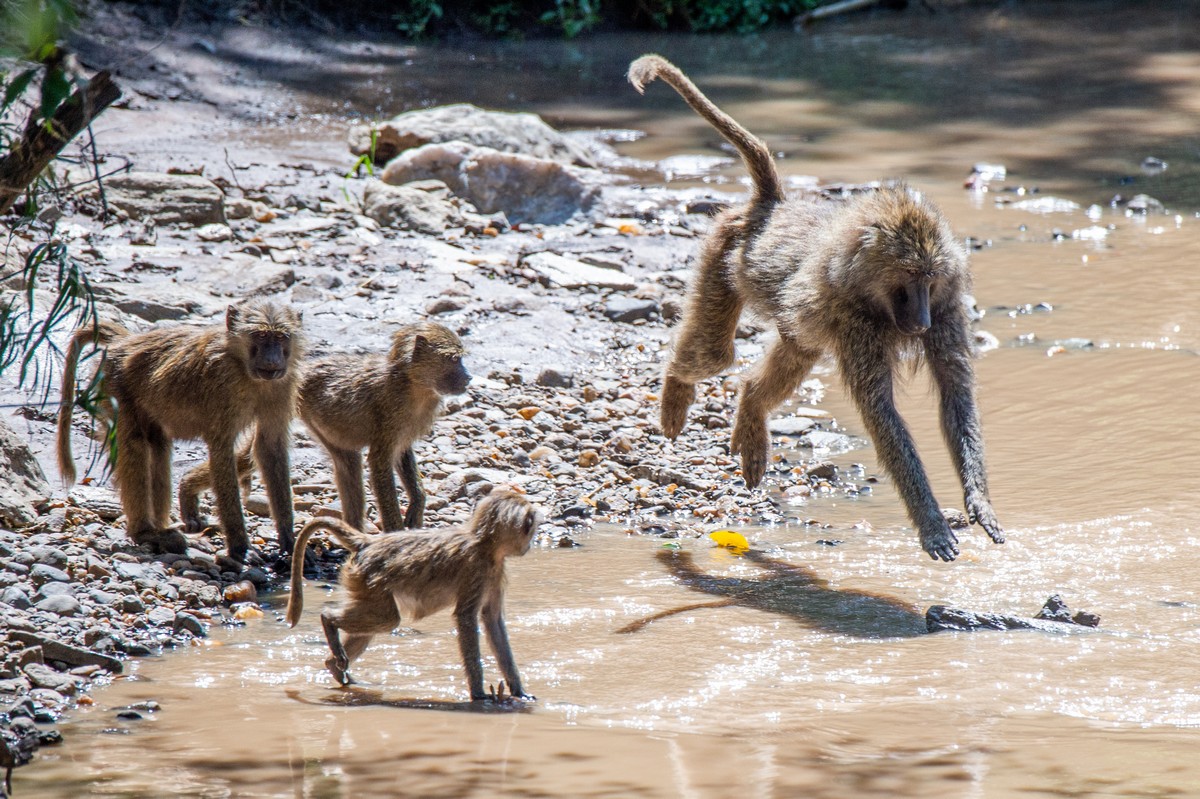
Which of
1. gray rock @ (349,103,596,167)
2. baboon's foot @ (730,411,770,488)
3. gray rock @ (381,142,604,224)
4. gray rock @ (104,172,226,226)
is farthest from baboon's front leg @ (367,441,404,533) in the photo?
gray rock @ (349,103,596,167)

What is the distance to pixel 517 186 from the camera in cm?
1104

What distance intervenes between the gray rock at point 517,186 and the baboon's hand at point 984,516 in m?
5.75

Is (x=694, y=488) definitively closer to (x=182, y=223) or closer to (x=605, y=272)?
(x=605, y=272)

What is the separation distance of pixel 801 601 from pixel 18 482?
131 inches

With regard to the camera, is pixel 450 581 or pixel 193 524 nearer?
pixel 450 581

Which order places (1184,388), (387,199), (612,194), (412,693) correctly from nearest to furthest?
(412,693) → (1184,388) → (387,199) → (612,194)

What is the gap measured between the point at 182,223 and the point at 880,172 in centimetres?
680

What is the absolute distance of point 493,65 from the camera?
63.9 feet

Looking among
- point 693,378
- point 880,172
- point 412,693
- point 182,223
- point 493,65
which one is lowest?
point 412,693

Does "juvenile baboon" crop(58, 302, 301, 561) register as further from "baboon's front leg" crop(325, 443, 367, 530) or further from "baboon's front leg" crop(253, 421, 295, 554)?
"baboon's front leg" crop(325, 443, 367, 530)

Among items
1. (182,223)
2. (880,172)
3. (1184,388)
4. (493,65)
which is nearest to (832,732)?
(1184,388)

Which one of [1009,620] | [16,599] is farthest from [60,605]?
[1009,620]

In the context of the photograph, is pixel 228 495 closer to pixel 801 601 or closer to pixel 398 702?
pixel 398 702

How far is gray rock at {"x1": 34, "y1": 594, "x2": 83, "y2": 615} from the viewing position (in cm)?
494
